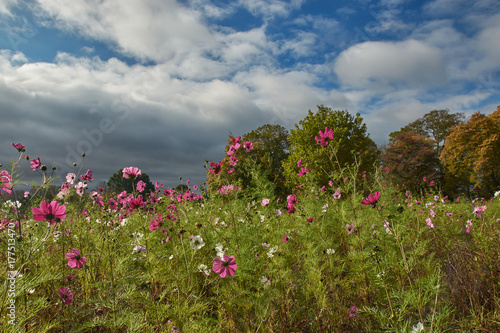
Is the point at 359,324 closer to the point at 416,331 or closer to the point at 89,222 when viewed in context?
the point at 416,331

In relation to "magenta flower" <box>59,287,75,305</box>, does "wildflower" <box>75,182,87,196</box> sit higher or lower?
higher

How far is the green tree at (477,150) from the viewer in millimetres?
21500

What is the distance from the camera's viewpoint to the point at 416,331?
1604mm

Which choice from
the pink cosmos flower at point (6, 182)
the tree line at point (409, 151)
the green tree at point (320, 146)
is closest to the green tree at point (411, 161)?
the tree line at point (409, 151)

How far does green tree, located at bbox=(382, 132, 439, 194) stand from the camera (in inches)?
984

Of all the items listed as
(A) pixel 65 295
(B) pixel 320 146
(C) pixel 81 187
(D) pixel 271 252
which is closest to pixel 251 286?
(D) pixel 271 252

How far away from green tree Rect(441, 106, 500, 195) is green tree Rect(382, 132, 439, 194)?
176 cm

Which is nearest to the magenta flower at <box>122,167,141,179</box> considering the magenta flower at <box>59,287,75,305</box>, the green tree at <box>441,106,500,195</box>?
the magenta flower at <box>59,287,75,305</box>

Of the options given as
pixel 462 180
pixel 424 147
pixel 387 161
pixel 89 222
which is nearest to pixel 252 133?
pixel 387 161

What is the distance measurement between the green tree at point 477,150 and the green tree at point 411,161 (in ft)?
5.77

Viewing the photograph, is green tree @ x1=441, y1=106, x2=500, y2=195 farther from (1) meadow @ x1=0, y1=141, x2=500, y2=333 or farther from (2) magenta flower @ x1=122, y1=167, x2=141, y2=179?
(2) magenta flower @ x1=122, y1=167, x2=141, y2=179

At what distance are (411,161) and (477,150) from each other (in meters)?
4.67

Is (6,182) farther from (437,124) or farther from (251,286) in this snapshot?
(437,124)

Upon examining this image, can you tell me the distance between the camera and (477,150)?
2208 centimetres
